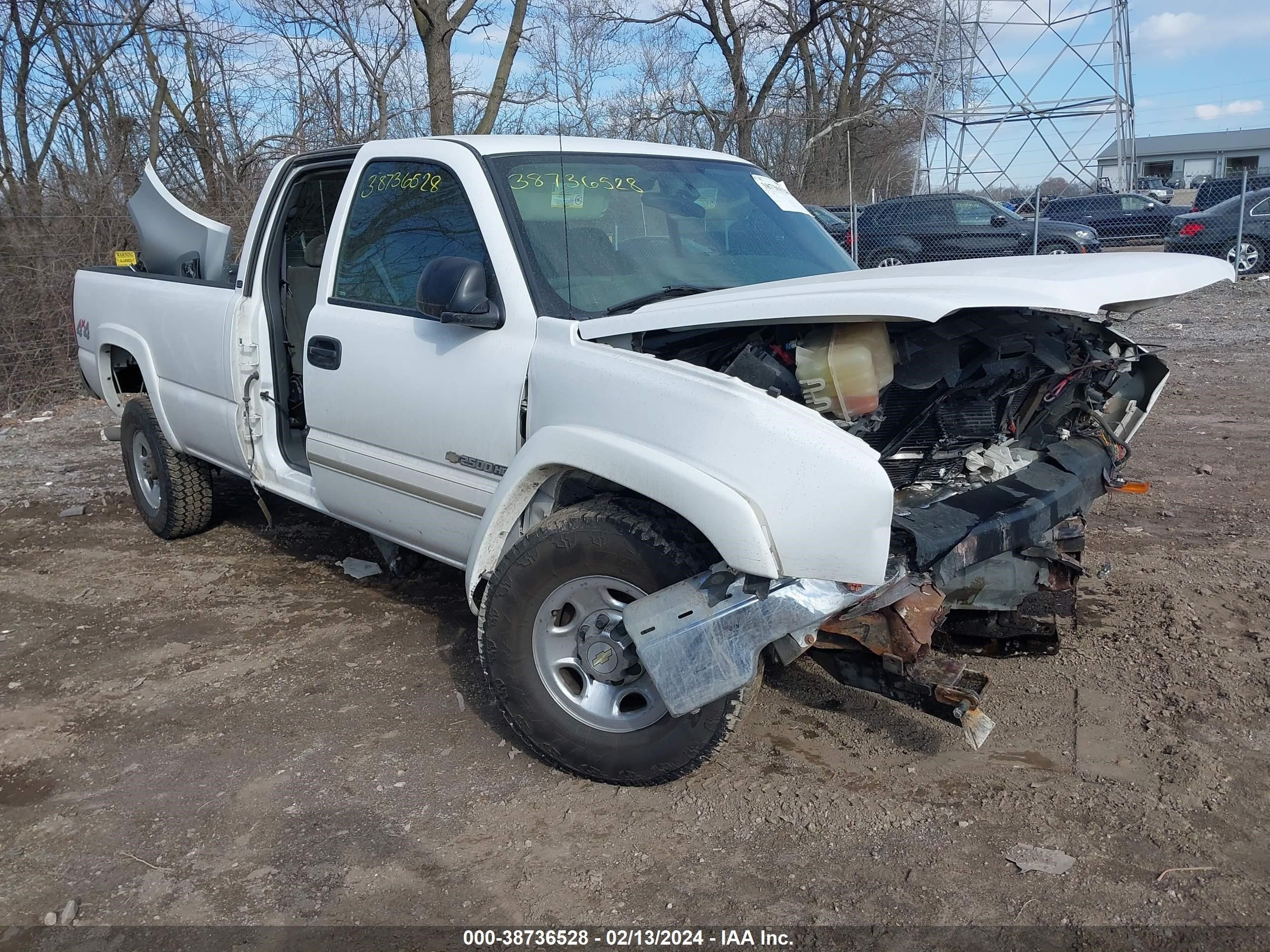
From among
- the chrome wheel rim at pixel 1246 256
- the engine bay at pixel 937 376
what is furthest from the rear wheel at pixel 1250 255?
the engine bay at pixel 937 376

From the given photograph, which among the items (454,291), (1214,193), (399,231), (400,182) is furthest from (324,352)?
(1214,193)

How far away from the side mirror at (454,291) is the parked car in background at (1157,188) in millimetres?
30750

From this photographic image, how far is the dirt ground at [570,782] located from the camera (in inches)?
105

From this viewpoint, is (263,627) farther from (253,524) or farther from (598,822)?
(598,822)

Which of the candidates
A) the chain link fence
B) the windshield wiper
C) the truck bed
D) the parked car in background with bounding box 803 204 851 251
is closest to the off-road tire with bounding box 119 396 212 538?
the truck bed

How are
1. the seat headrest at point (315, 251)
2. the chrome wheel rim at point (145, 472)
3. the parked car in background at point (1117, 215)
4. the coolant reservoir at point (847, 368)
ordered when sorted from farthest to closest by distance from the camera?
the parked car in background at point (1117, 215) → the chrome wheel rim at point (145, 472) → the seat headrest at point (315, 251) → the coolant reservoir at point (847, 368)

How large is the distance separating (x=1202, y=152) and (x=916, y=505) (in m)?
70.8

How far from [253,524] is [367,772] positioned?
10.7 ft

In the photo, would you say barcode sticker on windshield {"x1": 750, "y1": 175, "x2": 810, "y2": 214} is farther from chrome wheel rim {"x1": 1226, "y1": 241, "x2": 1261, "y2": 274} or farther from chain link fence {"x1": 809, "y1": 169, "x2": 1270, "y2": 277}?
chrome wheel rim {"x1": 1226, "y1": 241, "x2": 1261, "y2": 274}

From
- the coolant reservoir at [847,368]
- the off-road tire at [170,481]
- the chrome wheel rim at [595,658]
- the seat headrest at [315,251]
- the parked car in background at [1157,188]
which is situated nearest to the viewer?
the coolant reservoir at [847,368]

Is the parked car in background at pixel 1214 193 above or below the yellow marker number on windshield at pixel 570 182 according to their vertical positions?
above

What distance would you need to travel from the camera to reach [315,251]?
5.07 m

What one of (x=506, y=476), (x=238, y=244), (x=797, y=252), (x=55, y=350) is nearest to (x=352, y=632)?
(x=506, y=476)

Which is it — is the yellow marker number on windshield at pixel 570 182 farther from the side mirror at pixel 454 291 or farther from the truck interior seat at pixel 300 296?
the truck interior seat at pixel 300 296
